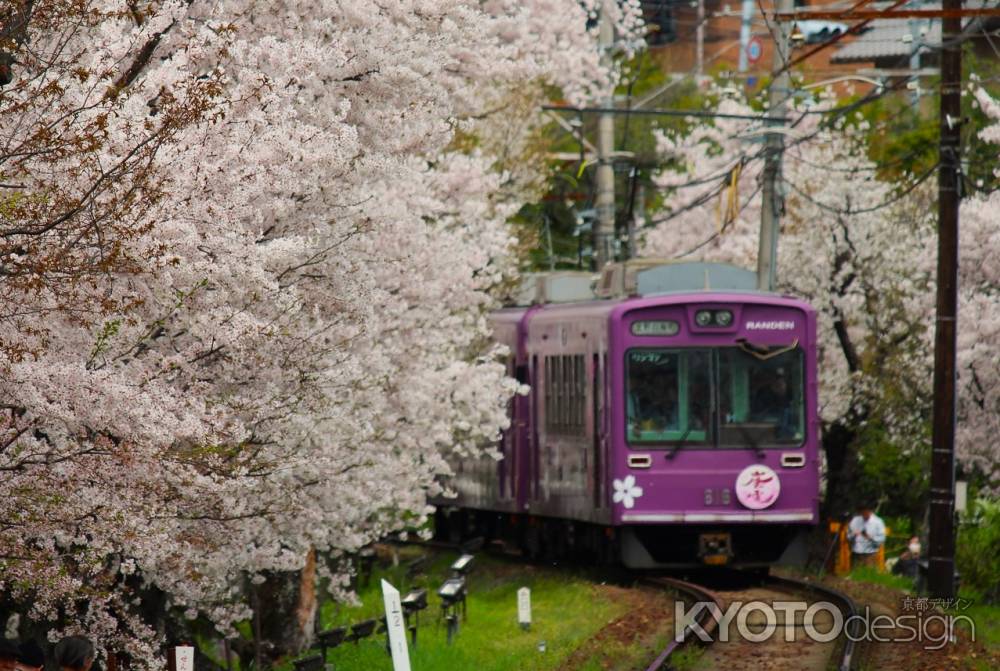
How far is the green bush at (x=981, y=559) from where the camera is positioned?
2136 cm

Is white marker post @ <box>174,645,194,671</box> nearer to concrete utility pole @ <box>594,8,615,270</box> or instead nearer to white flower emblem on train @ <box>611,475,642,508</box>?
white flower emblem on train @ <box>611,475,642,508</box>

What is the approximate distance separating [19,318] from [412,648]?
6.15m

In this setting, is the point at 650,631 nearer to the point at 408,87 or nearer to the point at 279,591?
the point at 279,591

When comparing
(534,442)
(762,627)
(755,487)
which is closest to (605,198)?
(534,442)

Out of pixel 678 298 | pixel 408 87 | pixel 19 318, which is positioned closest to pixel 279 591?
pixel 678 298

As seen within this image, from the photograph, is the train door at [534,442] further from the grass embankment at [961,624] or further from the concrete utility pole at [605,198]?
the concrete utility pole at [605,198]

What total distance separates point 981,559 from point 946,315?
12.3ft

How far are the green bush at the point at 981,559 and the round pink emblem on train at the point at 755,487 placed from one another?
3.55 m

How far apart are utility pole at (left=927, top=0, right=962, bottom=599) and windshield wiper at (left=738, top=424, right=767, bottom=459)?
2006 millimetres

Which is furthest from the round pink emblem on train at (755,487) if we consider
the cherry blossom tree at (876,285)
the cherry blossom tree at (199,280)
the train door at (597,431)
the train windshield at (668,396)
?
the cherry blossom tree at (876,285)

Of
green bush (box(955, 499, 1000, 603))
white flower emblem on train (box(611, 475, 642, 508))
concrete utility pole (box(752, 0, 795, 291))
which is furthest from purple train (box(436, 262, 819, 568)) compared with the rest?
concrete utility pole (box(752, 0, 795, 291))

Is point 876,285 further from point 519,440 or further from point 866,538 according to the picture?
point 519,440

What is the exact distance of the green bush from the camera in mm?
21359

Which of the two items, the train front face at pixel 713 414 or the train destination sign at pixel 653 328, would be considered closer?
the train front face at pixel 713 414
